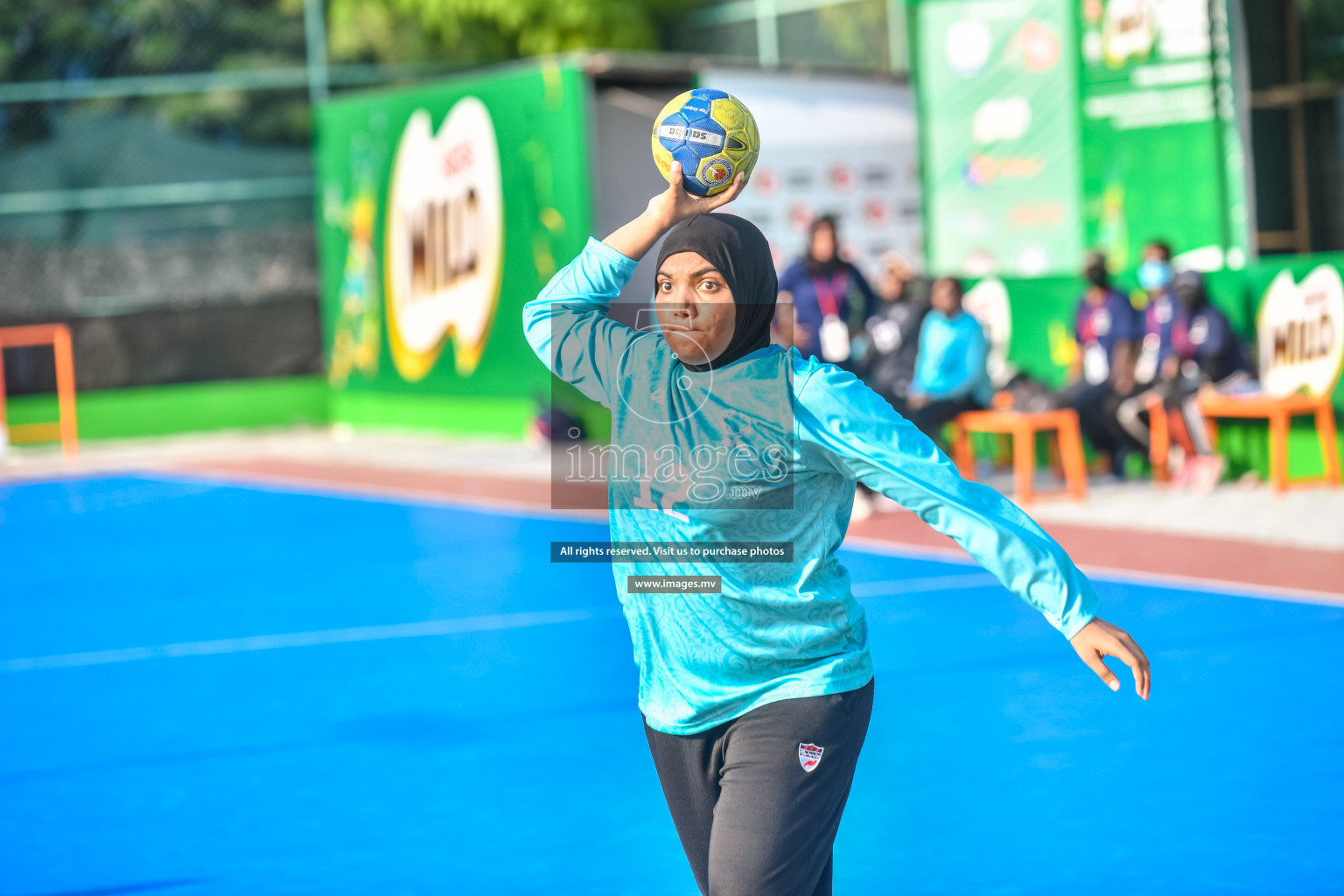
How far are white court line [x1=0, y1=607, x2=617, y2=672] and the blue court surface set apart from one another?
0.09ft

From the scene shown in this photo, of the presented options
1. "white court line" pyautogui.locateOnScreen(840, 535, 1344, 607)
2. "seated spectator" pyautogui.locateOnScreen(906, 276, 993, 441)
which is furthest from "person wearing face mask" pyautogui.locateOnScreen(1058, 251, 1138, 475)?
"white court line" pyautogui.locateOnScreen(840, 535, 1344, 607)

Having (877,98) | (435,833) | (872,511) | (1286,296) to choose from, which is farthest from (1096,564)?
(877,98)

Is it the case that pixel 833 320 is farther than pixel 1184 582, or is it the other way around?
pixel 833 320

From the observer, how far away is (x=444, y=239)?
60.2ft

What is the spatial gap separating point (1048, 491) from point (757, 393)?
9893 millimetres

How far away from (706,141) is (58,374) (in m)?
18.4

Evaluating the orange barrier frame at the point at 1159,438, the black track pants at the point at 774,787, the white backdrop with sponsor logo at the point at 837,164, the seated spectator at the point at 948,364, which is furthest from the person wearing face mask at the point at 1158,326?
the black track pants at the point at 774,787

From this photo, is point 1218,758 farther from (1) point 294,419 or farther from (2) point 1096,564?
(1) point 294,419

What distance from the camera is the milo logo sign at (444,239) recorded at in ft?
57.9

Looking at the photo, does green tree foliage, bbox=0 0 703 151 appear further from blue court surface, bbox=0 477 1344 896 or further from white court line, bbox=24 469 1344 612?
blue court surface, bbox=0 477 1344 896

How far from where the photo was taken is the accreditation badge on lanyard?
13.3 m

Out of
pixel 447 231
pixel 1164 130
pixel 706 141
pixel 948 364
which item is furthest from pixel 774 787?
pixel 447 231

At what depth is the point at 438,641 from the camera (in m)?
8.25

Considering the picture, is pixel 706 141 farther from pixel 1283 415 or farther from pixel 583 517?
pixel 1283 415
